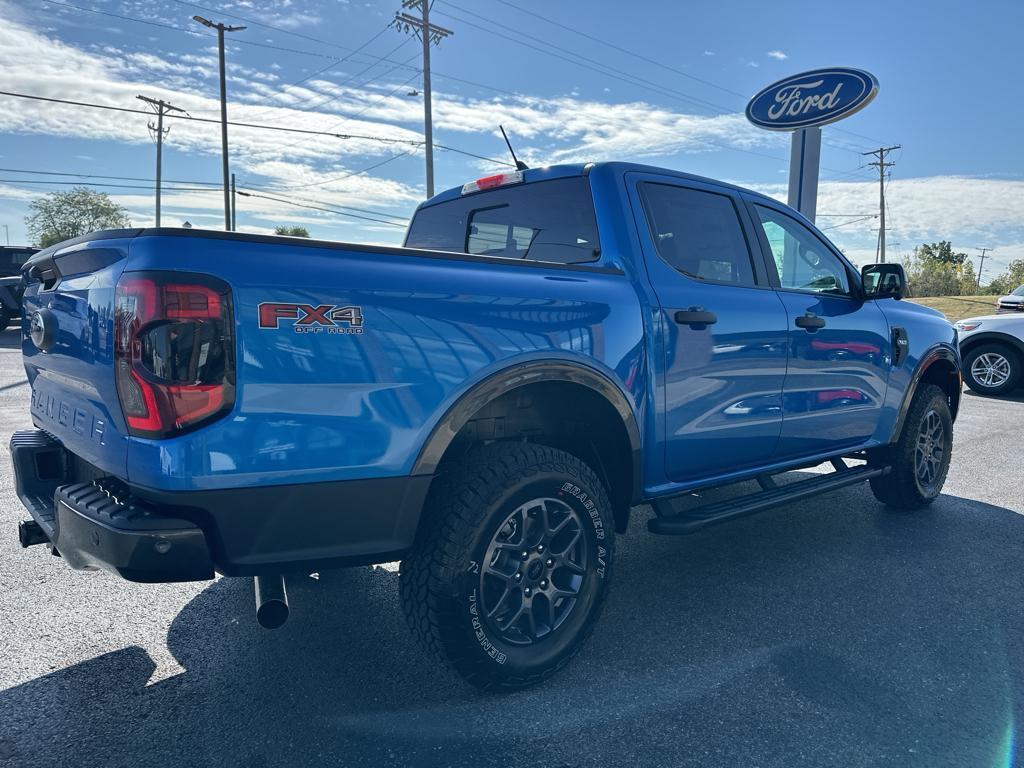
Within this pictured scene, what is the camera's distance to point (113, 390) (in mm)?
2016

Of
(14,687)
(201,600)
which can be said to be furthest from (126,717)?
(201,600)

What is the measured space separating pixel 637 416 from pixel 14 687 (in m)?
2.42

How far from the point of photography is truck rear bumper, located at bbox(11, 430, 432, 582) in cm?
193

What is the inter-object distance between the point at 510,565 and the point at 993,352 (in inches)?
414

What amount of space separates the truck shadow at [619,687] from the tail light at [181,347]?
1070 mm

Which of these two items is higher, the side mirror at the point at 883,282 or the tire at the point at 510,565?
the side mirror at the point at 883,282

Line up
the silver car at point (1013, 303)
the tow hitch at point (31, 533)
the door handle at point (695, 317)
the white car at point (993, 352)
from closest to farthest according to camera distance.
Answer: the tow hitch at point (31, 533), the door handle at point (695, 317), the white car at point (993, 352), the silver car at point (1013, 303)

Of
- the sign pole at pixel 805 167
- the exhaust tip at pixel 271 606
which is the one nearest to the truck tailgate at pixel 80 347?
the exhaust tip at pixel 271 606

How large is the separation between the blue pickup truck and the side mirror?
45 cm

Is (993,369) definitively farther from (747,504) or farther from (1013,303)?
(747,504)

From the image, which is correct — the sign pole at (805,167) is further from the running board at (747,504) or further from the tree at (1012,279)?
the tree at (1012,279)

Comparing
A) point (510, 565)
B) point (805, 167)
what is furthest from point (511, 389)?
point (805, 167)

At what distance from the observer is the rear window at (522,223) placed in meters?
3.23

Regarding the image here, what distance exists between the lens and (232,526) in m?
1.98
